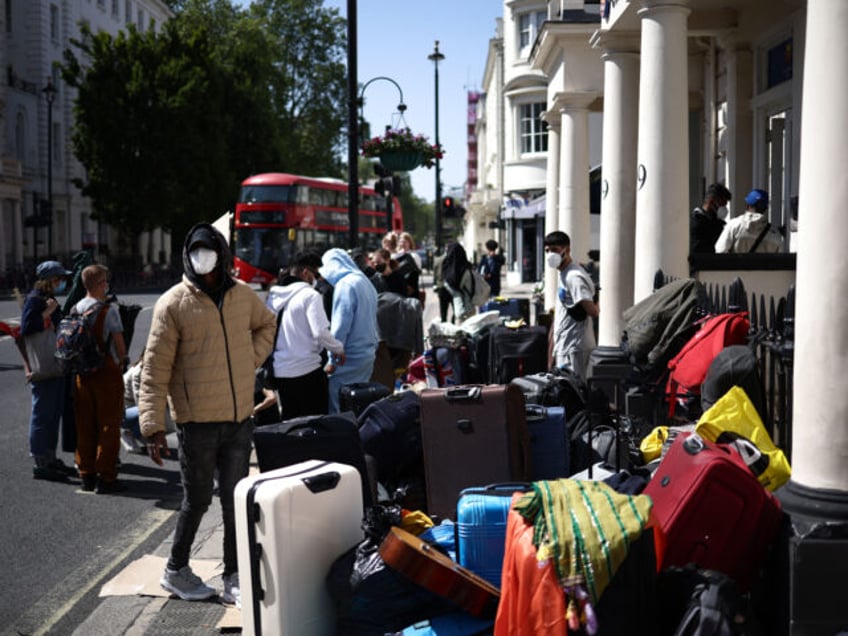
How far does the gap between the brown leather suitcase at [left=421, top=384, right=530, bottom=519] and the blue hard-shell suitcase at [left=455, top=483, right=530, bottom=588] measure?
3.80 ft

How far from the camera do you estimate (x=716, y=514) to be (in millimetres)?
4273

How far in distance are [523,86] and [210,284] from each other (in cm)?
4487

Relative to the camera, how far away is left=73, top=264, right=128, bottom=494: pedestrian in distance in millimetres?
8695

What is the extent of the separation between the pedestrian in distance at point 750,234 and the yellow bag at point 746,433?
501 centimetres

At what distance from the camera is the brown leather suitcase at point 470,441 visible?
587cm

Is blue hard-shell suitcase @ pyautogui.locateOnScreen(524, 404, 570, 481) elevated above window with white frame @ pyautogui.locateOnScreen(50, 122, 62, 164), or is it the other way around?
window with white frame @ pyautogui.locateOnScreen(50, 122, 62, 164)

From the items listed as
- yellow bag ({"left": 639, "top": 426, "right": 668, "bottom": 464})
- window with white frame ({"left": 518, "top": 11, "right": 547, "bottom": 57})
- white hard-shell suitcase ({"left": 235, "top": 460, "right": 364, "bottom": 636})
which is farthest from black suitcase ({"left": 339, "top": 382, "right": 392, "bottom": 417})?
window with white frame ({"left": 518, "top": 11, "right": 547, "bottom": 57})

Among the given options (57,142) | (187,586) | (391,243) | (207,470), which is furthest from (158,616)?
(57,142)

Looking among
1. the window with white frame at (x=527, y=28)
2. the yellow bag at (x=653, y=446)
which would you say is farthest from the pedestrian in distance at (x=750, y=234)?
the window with white frame at (x=527, y=28)

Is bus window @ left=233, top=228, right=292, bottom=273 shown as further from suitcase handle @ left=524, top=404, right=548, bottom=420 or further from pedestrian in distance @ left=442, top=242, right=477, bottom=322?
suitcase handle @ left=524, top=404, right=548, bottom=420

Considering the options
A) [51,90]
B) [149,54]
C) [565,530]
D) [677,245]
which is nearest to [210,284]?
[565,530]

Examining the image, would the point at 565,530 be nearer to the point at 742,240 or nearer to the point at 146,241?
the point at 742,240

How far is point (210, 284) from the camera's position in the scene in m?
5.85

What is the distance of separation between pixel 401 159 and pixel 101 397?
9.52 meters
